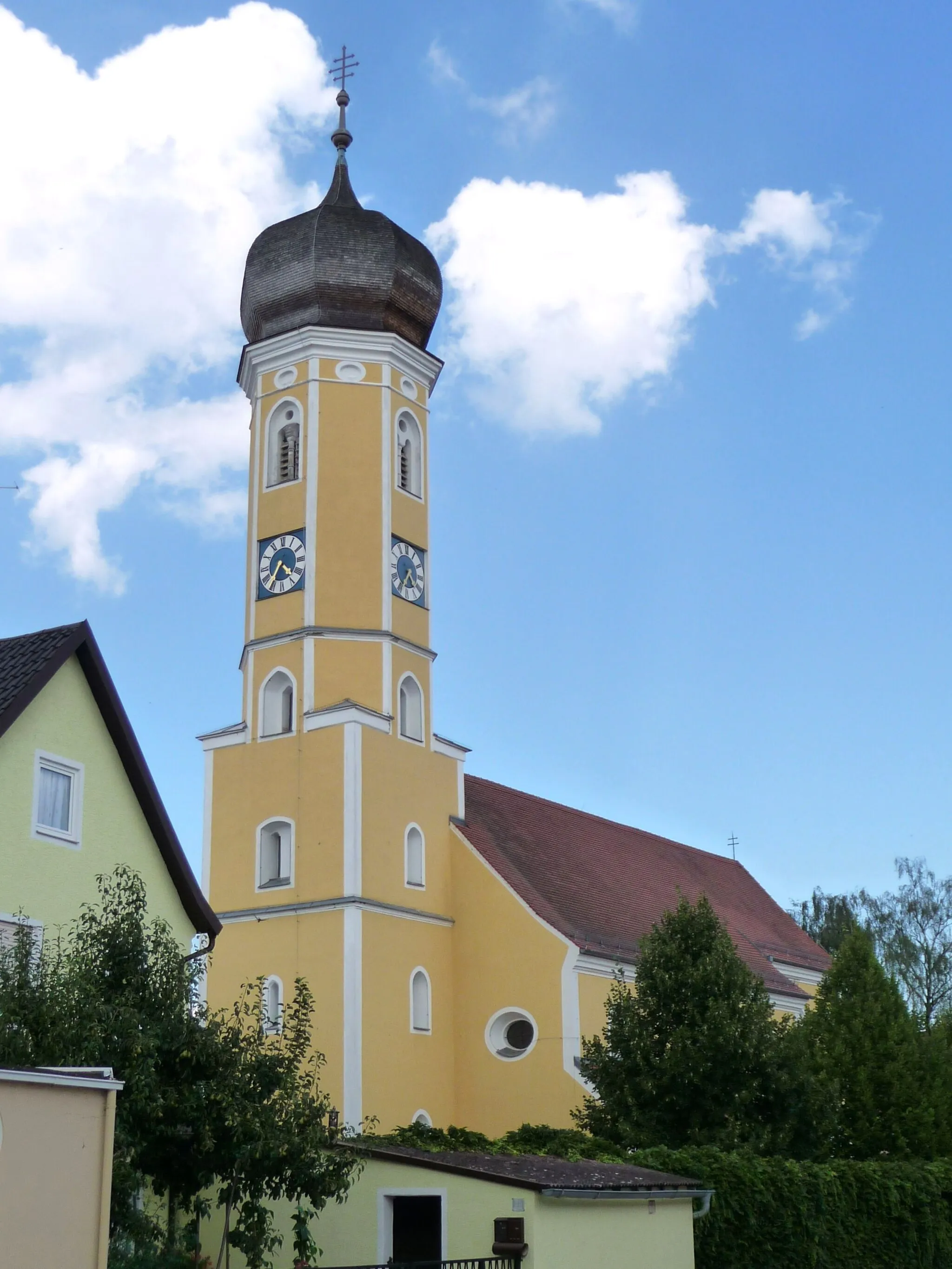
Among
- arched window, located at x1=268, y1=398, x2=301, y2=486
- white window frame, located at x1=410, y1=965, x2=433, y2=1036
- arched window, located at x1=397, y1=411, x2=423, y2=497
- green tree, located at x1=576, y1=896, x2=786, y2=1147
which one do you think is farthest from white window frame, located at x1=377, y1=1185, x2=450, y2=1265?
arched window, located at x1=397, y1=411, x2=423, y2=497

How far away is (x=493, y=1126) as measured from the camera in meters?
33.3

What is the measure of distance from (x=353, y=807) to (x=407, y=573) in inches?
232

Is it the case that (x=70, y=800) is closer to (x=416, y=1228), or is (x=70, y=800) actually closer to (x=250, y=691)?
(x=416, y=1228)

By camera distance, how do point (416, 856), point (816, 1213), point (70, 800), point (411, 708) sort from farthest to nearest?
point (411, 708)
point (416, 856)
point (816, 1213)
point (70, 800)

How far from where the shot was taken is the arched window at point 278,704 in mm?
34938

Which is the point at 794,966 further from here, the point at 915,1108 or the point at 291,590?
the point at 291,590

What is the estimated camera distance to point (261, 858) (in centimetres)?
3391

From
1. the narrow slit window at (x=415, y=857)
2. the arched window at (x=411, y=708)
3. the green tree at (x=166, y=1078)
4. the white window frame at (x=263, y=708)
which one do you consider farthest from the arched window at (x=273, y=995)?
the green tree at (x=166, y=1078)

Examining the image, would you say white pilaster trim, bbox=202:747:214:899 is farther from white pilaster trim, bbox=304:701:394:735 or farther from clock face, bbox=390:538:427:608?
clock face, bbox=390:538:427:608

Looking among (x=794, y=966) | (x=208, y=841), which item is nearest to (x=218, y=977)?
(x=208, y=841)

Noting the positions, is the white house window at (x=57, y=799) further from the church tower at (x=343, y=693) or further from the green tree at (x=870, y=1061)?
the green tree at (x=870, y=1061)

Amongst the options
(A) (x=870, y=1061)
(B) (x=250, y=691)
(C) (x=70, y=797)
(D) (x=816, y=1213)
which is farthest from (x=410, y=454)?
(D) (x=816, y=1213)

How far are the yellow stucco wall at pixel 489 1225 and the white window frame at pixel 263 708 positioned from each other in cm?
1688

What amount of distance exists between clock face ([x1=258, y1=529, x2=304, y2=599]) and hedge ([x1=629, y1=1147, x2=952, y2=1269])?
17707 millimetres
